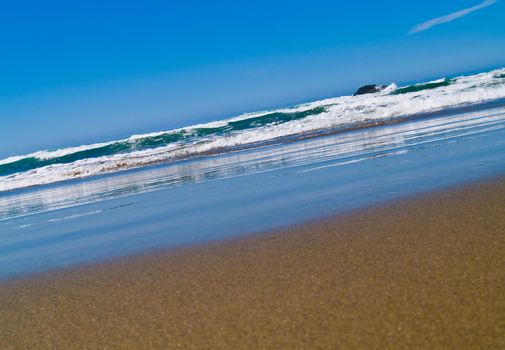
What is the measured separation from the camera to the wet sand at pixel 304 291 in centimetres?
194

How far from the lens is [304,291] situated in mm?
2439

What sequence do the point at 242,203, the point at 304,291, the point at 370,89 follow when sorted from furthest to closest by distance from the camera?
the point at 370,89, the point at 242,203, the point at 304,291

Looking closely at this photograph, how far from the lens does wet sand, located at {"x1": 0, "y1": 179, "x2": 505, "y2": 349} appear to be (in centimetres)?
194

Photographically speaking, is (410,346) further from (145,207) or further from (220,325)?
(145,207)

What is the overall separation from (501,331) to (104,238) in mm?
4298

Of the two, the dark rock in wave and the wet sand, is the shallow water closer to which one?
the wet sand

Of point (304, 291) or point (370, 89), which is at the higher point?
point (370, 89)

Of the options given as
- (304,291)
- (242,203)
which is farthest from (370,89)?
(304,291)

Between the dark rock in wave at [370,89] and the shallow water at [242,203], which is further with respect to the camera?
the dark rock in wave at [370,89]

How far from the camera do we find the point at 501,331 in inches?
69.0

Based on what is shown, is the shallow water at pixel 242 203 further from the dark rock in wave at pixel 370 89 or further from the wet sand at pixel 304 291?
the dark rock in wave at pixel 370 89

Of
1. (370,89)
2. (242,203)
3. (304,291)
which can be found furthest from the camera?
(370,89)

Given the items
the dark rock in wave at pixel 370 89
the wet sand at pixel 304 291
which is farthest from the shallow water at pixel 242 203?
the dark rock in wave at pixel 370 89

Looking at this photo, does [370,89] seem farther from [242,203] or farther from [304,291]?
[304,291]
